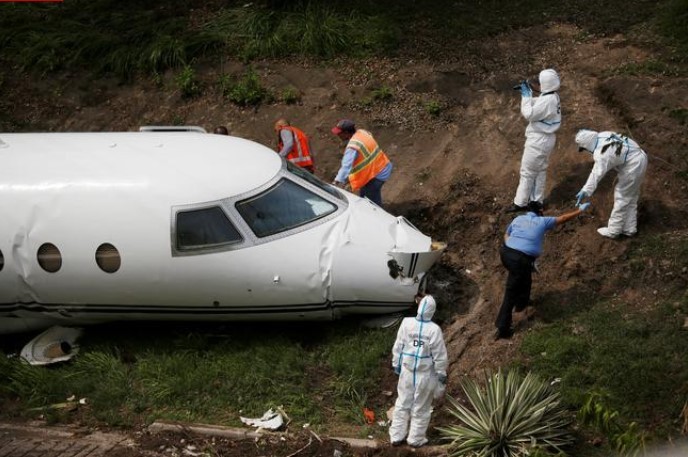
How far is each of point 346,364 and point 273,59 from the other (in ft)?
30.3

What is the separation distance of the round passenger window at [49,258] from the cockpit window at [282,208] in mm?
2523

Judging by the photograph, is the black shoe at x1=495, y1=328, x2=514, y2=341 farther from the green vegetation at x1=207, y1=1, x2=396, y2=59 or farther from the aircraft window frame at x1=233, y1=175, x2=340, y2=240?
the green vegetation at x1=207, y1=1, x2=396, y2=59

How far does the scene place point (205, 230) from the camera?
39.9 ft

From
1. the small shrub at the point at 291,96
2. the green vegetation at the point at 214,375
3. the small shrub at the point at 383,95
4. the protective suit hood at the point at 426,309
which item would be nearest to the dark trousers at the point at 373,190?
the green vegetation at the point at 214,375

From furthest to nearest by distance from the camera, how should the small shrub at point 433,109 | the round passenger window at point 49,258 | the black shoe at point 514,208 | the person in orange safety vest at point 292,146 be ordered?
the small shrub at point 433,109 < the person in orange safety vest at point 292,146 < the black shoe at point 514,208 < the round passenger window at point 49,258

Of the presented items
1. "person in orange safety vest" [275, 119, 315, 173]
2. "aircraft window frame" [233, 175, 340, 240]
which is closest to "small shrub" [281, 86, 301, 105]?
"person in orange safety vest" [275, 119, 315, 173]

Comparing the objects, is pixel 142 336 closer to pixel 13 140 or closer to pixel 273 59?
pixel 13 140

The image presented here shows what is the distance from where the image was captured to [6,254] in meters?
12.2

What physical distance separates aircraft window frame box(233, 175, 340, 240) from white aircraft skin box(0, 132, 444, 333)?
0.05 feet

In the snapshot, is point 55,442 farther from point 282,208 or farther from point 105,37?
point 105,37

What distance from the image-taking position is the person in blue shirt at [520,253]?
39.0 feet

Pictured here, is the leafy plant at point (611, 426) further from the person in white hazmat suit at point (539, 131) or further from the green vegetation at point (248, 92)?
the green vegetation at point (248, 92)

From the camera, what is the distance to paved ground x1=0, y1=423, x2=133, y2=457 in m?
11.1

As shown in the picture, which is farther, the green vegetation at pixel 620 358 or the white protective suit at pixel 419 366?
the green vegetation at pixel 620 358
